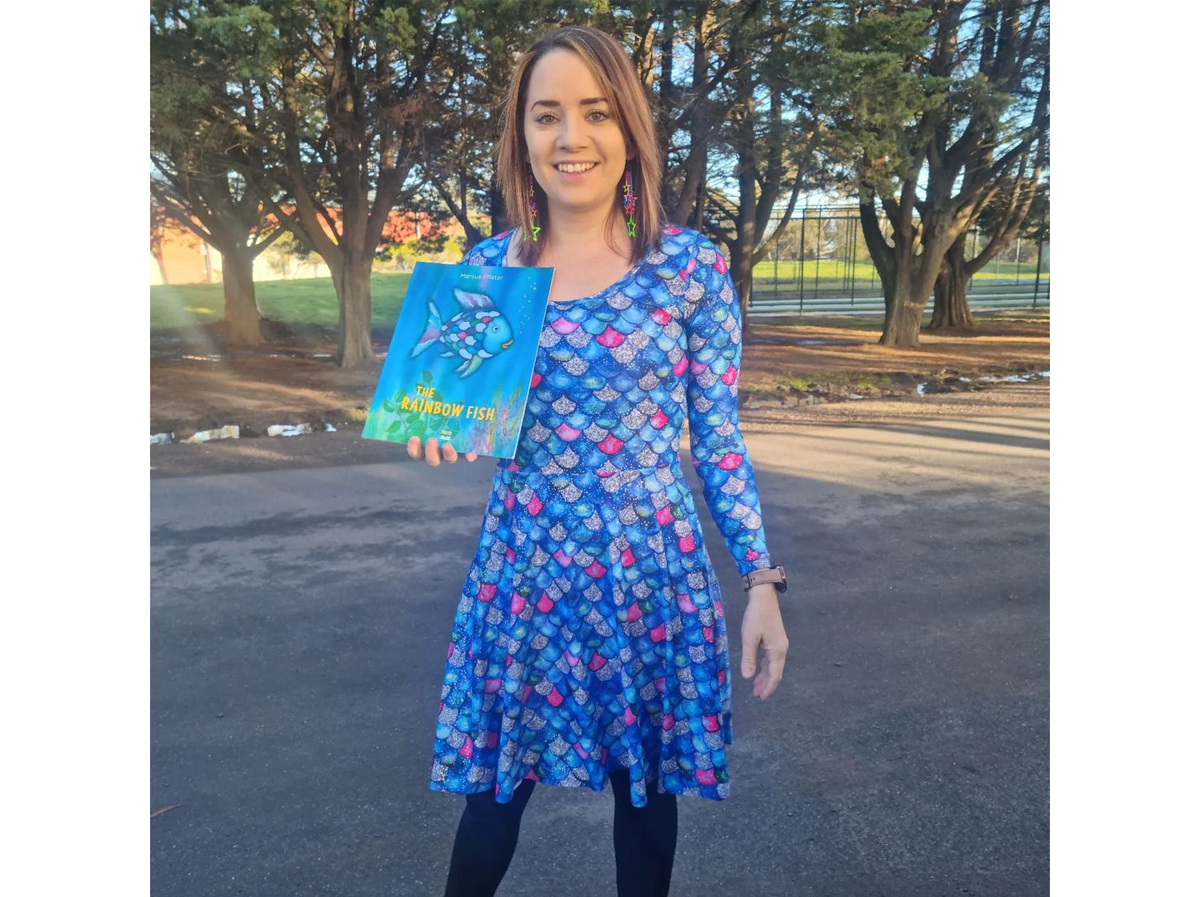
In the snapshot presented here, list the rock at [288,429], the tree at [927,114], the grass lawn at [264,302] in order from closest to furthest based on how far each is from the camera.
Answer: the rock at [288,429], the tree at [927,114], the grass lawn at [264,302]

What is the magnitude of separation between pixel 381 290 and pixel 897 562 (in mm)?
10196

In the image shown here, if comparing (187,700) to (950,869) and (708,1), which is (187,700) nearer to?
(950,869)

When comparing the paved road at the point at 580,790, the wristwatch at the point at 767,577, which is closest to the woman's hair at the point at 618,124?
the wristwatch at the point at 767,577

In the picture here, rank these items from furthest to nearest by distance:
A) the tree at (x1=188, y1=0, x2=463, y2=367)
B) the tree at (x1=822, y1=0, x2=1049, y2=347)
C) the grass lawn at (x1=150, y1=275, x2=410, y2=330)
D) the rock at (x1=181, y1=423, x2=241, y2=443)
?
1. the grass lawn at (x1=150, y1=275, x2=410, y2=330)
2. the tree at (x1=822, y1=0, x2=1049, y2=347)
3. the tree at (x1=188, y1=0, x2=463, y2=367)
4. the rock at (x1=181, y1=423, x2=241, y2=443)

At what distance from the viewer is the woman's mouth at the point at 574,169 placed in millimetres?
1720

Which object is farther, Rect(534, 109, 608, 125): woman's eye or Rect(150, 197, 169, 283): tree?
Rect(150, 197, 169, 283): tree

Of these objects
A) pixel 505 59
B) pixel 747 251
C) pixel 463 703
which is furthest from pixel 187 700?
pixel 747 251

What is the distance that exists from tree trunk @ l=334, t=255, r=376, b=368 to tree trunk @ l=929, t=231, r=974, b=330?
38.0 feet

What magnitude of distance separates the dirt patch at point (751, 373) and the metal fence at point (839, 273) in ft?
4.94

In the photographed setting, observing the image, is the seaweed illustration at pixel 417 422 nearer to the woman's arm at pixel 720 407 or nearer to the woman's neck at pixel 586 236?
the woman's neck at pixel 586 236

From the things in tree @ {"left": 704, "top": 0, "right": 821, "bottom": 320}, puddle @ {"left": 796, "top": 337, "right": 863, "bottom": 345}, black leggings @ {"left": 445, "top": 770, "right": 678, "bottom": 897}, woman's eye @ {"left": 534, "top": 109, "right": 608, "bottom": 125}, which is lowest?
black leggings @ {"left": 445, "top": 770, "right": 678, "bottom": 897}

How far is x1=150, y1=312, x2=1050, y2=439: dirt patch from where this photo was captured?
10250 mm

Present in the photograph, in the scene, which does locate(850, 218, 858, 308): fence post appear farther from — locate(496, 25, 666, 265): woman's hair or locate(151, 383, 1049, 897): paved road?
locate(496, 25, 666, 265): woman's hair

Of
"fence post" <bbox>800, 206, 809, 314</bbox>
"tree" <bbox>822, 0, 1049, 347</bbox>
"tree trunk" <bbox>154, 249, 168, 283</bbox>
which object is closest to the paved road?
"tree" <bbox>822, 0, 1049, 347</bbox>
